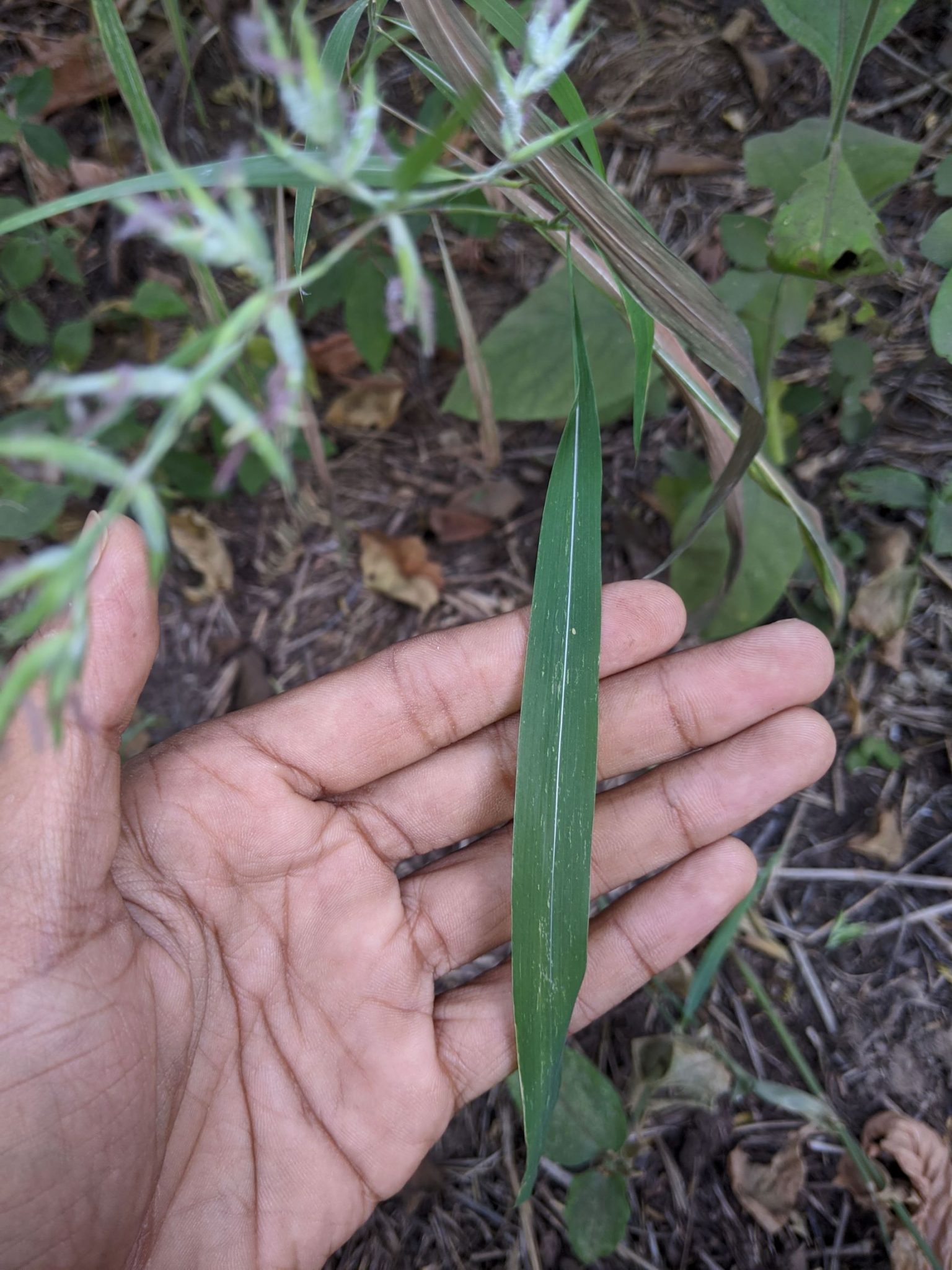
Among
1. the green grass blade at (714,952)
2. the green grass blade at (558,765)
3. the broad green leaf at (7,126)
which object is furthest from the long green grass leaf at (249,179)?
the green grass blade at (714,952)

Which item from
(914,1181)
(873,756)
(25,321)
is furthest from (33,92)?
(914,1181)

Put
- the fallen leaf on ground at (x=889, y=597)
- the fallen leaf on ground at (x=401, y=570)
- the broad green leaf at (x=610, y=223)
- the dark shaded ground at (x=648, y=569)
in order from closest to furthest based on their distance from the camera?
the broad green leaf at (x=610, y=223) < the dark shaded ground at (x=648, y=569) < the fallen leaf on ground at (x=889, y=597) < the fallen leaf on ground at (x=401, y=570)

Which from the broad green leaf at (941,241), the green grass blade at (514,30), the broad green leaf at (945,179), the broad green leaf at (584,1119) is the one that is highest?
the green grass blade at (514,30)

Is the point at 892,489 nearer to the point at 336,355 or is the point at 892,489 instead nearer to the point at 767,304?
the point at 767,304

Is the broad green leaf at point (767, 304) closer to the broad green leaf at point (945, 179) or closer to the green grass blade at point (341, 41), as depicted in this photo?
the broad green leaf at point (945, 179)

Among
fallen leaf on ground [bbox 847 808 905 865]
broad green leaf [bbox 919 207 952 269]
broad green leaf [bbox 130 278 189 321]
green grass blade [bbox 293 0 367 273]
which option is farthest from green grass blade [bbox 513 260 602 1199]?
fallen leaf on ground [bbox 847 808 905 865]

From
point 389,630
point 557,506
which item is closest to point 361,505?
point 389,630

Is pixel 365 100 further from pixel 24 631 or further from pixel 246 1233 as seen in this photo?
pixel 246 1233
